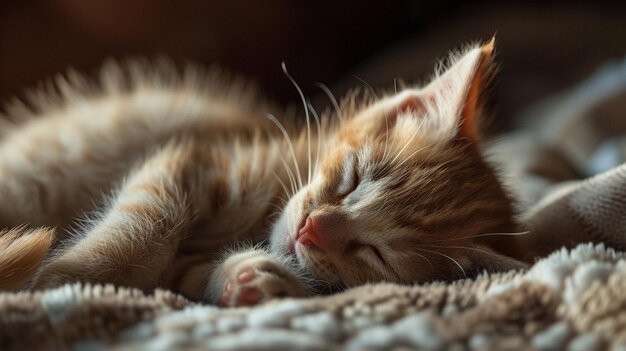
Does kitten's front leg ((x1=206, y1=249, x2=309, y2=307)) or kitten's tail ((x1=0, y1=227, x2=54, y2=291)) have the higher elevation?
kitten's tail ((x1=0, y1=227, x2=54, y2=291))

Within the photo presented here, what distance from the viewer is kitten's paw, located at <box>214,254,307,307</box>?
87 cm

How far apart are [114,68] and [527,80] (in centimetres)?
125

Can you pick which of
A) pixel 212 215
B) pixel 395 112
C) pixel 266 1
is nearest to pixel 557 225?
pixel 395 112

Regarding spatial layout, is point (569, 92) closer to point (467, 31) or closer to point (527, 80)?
point (527, 80)

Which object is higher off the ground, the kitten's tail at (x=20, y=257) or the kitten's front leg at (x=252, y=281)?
the kitten's tail at (x=20, y=257)

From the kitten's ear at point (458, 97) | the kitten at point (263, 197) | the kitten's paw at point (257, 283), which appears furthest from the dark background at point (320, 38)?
the kitten's paw at point (257, 283)

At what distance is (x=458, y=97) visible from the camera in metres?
1.17

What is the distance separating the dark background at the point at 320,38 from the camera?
181 centimetres

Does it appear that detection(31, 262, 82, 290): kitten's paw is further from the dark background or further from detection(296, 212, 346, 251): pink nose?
the dark background

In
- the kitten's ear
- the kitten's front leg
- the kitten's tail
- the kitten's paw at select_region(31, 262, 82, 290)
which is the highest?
the kitten's ear

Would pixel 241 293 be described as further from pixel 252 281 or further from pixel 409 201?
pixel 409 201

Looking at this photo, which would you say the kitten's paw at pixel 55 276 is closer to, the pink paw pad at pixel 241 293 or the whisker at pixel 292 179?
the pink paw pad at pixel 241 293

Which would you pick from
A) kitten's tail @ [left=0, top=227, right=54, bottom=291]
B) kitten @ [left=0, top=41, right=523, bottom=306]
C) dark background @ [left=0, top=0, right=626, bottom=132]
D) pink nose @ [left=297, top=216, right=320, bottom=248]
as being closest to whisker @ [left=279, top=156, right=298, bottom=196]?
kitten @ [left=0, top=41, right=523, bottom=306]

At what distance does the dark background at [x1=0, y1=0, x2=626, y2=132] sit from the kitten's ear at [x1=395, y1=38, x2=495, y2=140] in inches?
25.4
